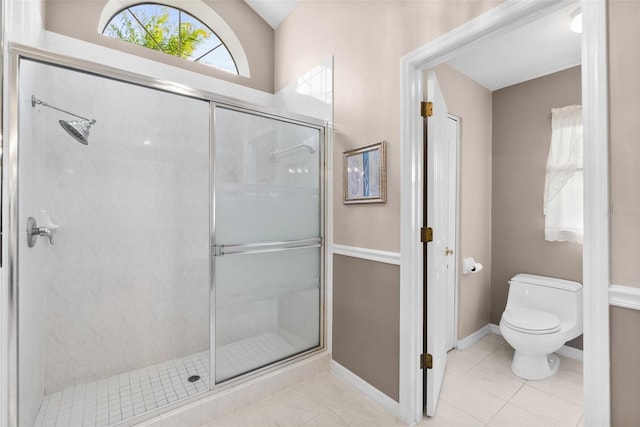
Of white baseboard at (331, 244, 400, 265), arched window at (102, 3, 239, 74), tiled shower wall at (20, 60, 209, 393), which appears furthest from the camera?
arched window at (102, 3, 239, 74)

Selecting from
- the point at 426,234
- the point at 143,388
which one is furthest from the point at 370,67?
the point at 143,388

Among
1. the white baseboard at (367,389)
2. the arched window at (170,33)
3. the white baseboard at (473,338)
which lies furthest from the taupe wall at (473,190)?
the arched window at (170,33)

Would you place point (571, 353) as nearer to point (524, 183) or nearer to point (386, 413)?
point (524, 183)

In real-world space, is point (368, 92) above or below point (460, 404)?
above

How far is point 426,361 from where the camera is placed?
1764mm

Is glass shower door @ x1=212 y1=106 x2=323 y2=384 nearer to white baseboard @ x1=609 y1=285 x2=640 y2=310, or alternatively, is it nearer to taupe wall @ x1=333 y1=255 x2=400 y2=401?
taupe wall @ x1=333 y1=255 x2=400 y2=401

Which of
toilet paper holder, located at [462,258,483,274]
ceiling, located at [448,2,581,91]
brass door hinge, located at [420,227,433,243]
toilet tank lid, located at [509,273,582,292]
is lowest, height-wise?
toilet tank lid, located at [509,273,582,292]

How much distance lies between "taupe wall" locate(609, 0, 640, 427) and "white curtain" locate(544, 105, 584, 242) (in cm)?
167

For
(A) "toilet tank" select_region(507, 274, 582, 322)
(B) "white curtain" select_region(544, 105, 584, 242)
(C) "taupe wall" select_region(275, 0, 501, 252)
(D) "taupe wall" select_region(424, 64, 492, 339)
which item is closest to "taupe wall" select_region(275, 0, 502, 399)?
(C) "taupe wall" select_region(275, 0, 501, 252)

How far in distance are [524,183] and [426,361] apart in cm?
189

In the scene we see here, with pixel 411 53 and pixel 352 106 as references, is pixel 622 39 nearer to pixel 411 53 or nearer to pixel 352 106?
pixel 411 53

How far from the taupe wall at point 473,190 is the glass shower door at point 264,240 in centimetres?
124

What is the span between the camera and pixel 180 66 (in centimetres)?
255

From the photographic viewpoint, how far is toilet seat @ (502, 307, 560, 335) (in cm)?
209
